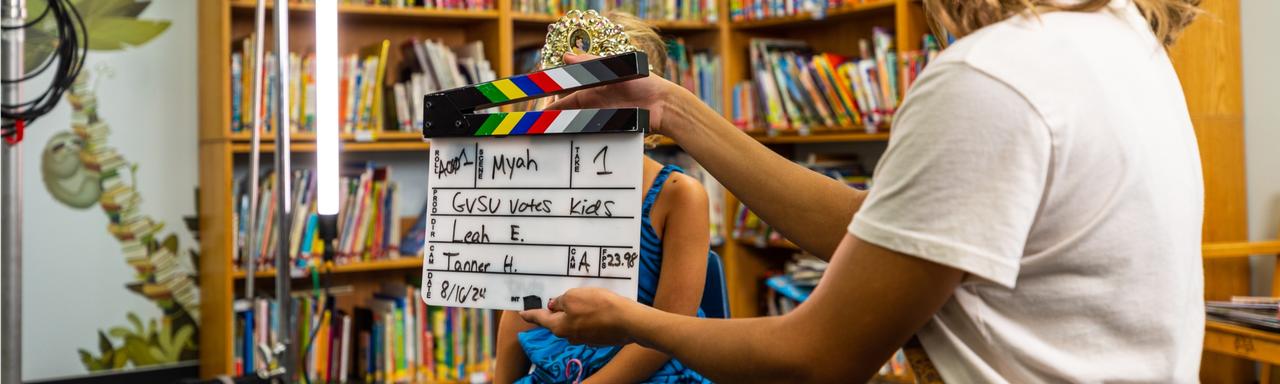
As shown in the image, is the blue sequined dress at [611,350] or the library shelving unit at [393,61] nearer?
the blue sequined dress at [611,350]

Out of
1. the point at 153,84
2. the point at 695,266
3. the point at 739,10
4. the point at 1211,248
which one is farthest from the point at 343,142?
the point at 1211,248

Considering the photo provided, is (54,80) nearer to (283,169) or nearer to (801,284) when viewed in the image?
(283,169)

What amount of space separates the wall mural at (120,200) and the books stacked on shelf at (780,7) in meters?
2.08

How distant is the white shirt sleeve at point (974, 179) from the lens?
815mm

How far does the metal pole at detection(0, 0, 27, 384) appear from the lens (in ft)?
7.70

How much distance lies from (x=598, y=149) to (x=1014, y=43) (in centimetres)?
60

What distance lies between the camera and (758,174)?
128cm

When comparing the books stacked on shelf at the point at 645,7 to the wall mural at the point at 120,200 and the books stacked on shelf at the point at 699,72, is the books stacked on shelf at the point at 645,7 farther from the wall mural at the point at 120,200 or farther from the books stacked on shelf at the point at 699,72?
the wall mural at the point at 120,200

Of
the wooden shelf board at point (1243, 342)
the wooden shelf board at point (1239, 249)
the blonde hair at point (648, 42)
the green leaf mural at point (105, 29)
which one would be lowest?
the wooden shelf board at point (1243, 342)

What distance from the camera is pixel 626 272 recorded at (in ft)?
4.23

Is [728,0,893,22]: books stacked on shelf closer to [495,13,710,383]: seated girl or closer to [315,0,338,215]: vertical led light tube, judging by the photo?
[495,13,710,383]: seated girl

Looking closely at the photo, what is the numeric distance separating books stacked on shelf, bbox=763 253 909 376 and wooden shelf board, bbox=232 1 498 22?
142 cm

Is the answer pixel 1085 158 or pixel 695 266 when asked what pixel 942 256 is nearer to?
pixel 1085 158

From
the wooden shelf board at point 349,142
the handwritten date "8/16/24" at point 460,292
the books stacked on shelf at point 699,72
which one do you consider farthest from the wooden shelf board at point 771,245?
the handwritten date "8/16/24" at point 460,292
